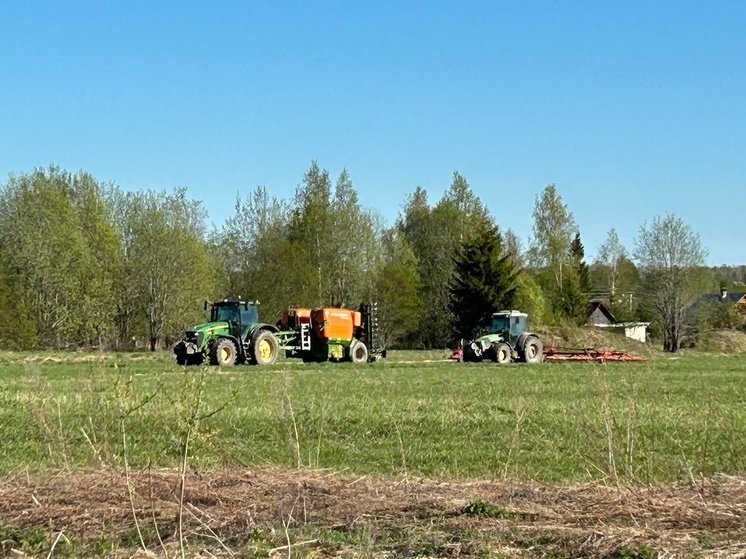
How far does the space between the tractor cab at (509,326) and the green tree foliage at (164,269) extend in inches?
885

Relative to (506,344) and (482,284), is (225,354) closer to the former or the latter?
(506,344)

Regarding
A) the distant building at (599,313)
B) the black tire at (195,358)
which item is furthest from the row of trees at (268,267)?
the black tire at (195,358)

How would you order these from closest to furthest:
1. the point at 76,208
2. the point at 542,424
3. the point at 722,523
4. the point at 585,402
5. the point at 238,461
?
the point at 722,523
the point at 238,461
the point at 542,424
the point at 585,402
the point at 76,208

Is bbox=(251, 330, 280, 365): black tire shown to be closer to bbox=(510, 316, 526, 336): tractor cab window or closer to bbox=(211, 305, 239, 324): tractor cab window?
bbox=(211, 305, 239, 324): tractor cab window

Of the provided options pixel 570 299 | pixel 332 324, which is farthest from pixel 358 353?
pixel 570 299

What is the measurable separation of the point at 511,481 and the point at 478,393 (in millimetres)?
11759

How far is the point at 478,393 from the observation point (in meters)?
19.3

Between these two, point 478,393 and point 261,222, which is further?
point 261,222

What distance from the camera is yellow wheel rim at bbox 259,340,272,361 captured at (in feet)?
106

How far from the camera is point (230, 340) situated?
32.0 meters

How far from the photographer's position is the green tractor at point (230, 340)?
102 feet

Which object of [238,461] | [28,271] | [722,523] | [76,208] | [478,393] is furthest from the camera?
[76,208]

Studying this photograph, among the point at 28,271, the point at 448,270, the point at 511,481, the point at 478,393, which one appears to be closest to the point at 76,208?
the point at 28,271

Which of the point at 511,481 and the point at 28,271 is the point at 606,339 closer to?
the point at 28,271
